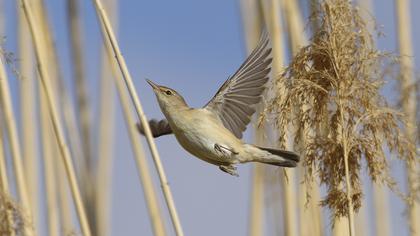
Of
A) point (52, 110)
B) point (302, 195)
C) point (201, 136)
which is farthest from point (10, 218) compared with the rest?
point (302, 195)

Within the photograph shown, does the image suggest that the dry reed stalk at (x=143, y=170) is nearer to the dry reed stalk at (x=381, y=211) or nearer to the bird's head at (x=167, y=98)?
the bird's head at (x=167, y=98)

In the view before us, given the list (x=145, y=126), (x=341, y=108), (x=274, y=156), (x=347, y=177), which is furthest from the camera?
(x=274, y=156)

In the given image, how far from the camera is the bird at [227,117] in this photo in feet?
8.67

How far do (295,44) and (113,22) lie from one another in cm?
98

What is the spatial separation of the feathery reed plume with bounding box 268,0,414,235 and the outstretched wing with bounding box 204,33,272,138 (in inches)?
28.4

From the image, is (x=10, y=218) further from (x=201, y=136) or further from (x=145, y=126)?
(x=201, y=136)

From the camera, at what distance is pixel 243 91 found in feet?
9.11

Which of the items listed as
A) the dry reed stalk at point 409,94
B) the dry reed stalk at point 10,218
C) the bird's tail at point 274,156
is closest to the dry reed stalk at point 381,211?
the dry reed stalk at point 409,94

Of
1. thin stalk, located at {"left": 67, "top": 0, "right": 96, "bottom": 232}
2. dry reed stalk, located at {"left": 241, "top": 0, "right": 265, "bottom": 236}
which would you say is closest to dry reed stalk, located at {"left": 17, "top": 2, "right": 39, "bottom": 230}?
thin stalk, located at {"left": 67, "top": 0, "right": 96, "bottom": 232}

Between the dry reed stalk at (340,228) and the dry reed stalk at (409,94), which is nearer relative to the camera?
the dry reed stalk at (409,94)

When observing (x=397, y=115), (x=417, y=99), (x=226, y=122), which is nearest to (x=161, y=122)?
(x=226, y=122)

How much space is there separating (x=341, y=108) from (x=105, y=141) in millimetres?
1780

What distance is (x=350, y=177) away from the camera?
183 cm

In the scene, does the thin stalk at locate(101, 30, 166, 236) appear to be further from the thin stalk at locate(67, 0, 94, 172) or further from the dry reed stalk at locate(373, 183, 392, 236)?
the dry reed stalk at locate(373, 183, 392, 236)
